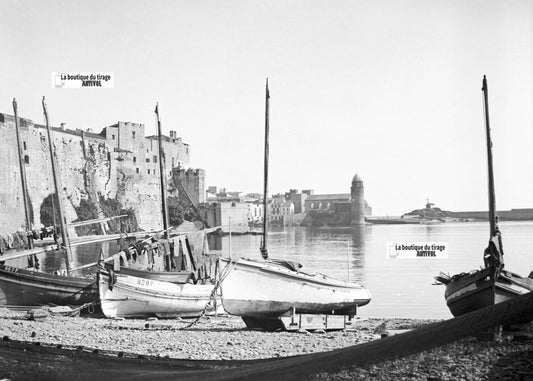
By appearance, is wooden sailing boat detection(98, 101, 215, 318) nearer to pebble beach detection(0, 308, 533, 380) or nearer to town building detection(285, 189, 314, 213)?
pebble beach detection(0, 308, 533, 380)

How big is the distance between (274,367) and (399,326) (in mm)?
9042

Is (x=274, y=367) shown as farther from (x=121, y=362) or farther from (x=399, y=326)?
(x=399, y=326)

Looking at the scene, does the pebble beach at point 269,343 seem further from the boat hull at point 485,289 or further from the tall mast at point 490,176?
the tall mast at point 490,176

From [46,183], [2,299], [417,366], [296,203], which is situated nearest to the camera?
[417,366]

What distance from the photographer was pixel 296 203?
5650 inches

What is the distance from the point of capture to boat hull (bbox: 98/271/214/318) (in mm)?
14742

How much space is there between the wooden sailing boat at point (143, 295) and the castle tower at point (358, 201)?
357 ft

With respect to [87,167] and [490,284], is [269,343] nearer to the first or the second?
[490,284]

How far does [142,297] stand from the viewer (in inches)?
595

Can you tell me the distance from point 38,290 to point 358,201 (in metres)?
111

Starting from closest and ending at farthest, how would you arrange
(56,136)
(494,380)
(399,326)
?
(494,380) < (399,326) < (56,136)

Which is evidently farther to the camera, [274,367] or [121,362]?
[121,362]

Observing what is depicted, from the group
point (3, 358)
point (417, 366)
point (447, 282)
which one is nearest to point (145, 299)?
point (447, 282)

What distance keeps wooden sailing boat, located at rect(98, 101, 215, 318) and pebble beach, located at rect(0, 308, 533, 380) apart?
0.74 metres
